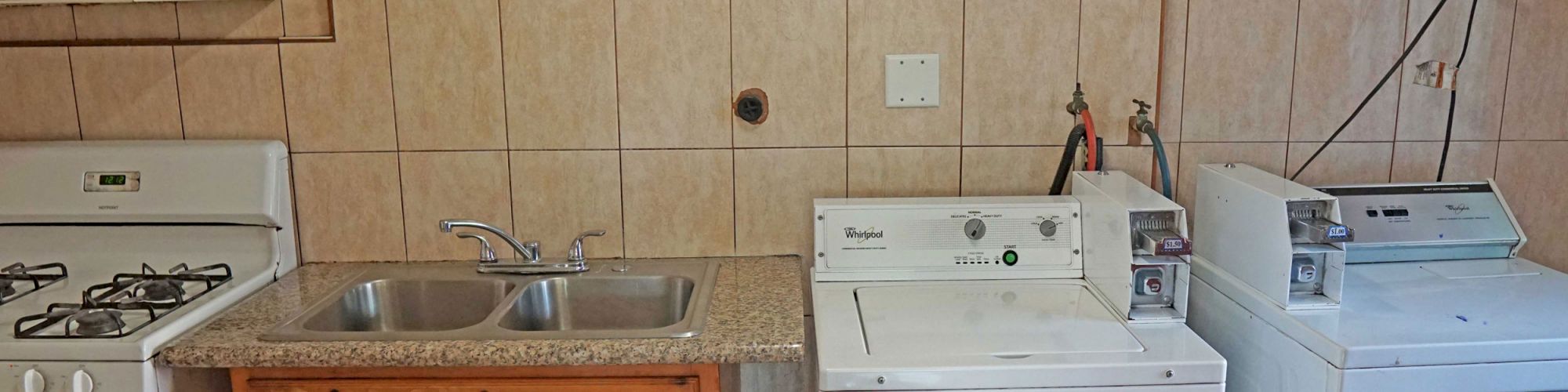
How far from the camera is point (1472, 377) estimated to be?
1318mm

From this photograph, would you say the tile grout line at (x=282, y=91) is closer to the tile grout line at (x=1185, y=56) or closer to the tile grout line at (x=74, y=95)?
the tile grout line at (x=74, y=95)

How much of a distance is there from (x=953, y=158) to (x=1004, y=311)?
0.44 metres

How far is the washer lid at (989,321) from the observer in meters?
1.38

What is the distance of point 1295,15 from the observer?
188cm

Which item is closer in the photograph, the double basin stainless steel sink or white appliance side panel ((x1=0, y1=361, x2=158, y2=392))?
white appliance side panel ((x1=0, y1=361, x2=158, y2=392))

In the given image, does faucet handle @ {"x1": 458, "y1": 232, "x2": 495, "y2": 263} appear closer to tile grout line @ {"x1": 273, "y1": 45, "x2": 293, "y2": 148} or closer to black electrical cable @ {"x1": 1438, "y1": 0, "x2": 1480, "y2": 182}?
tile grout line @ {"x1": 273, "y1": 45, "x2": 293, "y2": 148}

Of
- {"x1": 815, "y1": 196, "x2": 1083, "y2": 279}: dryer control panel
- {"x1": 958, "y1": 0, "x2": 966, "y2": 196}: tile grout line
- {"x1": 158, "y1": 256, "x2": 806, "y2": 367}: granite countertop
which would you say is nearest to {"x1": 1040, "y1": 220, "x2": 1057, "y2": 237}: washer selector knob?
{"x1": 815, "y1": 196, "x2": 1083, "y2": 279}: dryer control panel

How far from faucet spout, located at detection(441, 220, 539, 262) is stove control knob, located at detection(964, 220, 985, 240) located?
837 millimetres

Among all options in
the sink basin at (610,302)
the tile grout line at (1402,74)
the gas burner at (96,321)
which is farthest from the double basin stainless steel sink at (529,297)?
the tile grout line at (1402,74)

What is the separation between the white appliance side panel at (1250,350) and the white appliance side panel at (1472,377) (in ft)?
0.25

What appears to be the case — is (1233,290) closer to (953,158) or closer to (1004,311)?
(1004,311)

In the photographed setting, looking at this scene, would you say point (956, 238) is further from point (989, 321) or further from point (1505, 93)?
point (1505, 93)

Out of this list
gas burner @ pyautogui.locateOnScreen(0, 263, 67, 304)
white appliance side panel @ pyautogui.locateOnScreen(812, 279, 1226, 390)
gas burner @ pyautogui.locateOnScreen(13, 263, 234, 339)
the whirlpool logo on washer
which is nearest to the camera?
white appliance side panel @ pyautogui.locateOnScreen(812, 279, 1226, 390)

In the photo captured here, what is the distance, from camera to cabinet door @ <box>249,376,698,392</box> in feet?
4.67
